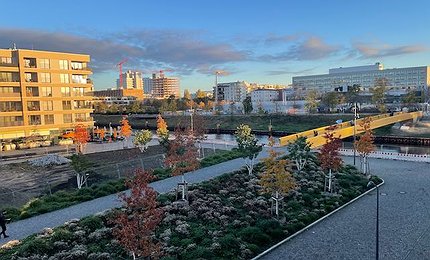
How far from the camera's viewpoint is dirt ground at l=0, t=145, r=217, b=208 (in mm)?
27375

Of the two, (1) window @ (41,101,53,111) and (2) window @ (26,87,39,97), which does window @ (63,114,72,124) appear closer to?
(1) window @ (41,101,53,111)

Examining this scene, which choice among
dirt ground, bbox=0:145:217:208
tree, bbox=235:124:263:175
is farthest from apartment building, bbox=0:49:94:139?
tree, bbox=235:124:263:175

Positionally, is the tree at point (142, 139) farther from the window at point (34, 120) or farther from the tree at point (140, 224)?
the tree at point (140, 224)

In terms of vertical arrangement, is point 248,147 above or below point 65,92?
below

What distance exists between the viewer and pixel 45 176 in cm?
Answer: 3519

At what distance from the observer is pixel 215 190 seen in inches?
1037

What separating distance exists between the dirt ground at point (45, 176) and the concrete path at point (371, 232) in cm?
1734

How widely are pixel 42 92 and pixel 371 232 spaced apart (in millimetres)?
57189

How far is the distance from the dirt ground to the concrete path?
1734 cm

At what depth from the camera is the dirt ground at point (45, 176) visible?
27.4 metres

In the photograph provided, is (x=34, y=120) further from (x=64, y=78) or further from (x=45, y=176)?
(x=45, y=176)

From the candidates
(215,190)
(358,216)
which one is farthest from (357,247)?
(215,190)

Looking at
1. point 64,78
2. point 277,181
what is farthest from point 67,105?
point 277,181

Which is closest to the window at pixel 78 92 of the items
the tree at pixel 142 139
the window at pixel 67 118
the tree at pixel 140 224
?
the window at pixel 67 118
